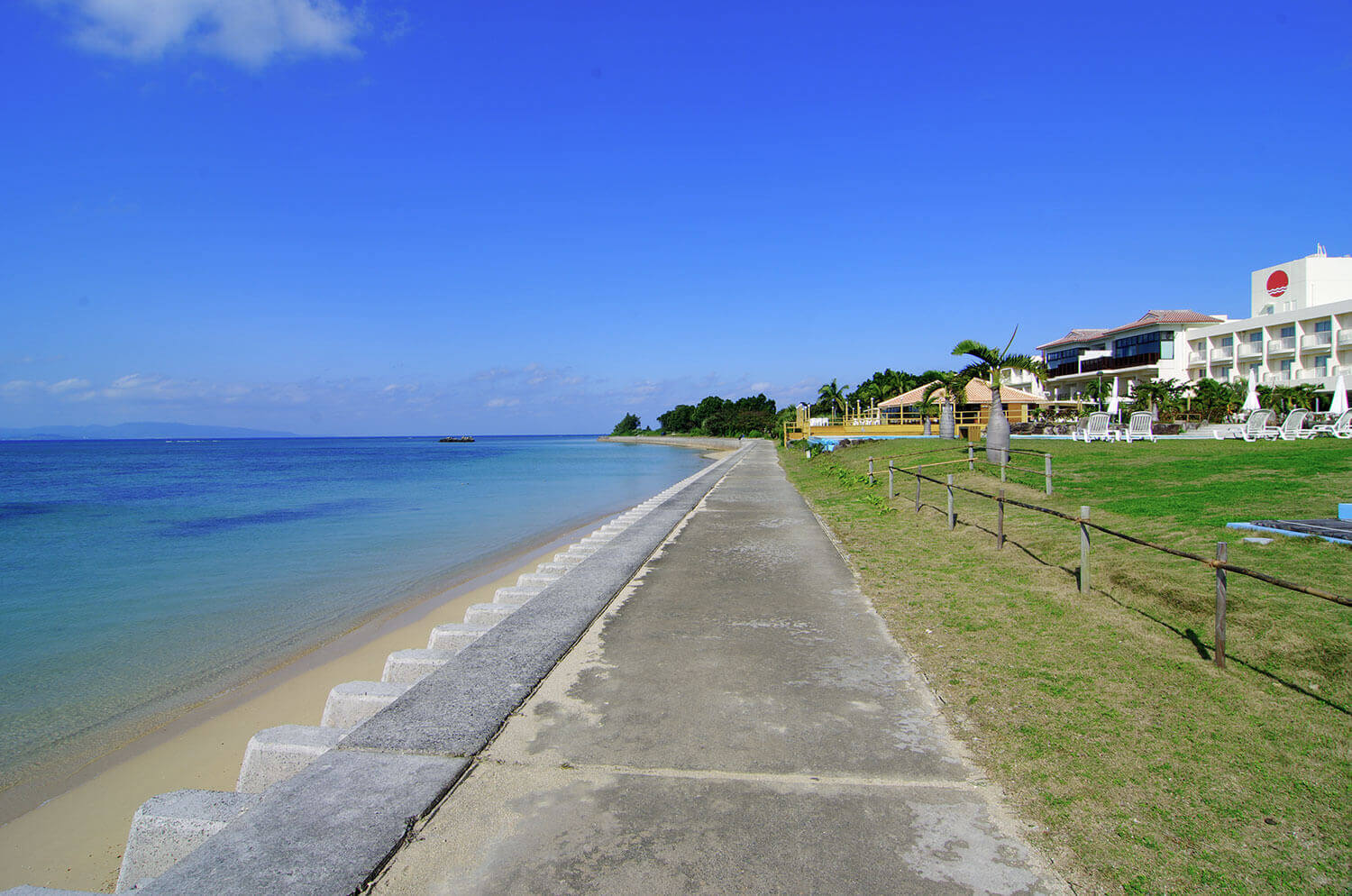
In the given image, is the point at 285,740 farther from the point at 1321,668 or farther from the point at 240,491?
the point at 240,491

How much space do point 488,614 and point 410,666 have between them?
A: 1495 millimetres

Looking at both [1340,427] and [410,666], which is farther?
[1340,427]

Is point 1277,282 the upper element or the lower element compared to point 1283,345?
upper

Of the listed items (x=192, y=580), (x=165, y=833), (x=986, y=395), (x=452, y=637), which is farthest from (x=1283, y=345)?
(x=165, y=833)

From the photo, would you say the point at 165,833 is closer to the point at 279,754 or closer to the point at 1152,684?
the point at 279,754

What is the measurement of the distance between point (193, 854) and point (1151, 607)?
675 centimetres

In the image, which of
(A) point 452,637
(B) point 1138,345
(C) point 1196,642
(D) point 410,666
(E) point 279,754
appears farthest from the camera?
(B) point 1138,345

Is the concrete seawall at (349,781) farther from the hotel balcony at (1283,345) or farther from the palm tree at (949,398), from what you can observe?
the hotel balcony at (1283,345)

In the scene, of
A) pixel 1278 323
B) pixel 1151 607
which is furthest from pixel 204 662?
pixel 1278 323

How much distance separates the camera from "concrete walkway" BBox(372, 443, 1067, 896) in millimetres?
2520

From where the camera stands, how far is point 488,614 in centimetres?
640

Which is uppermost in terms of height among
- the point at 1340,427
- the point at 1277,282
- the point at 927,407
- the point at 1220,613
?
the point at 1277,282

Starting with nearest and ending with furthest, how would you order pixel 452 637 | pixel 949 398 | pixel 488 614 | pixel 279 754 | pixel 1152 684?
pixel 279 754
pixel 1152 684
pixel 452 637
pixel 488 614
pixel 949 398

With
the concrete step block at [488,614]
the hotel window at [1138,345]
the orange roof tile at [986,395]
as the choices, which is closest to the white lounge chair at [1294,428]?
the orange roof tile at [986,395]
